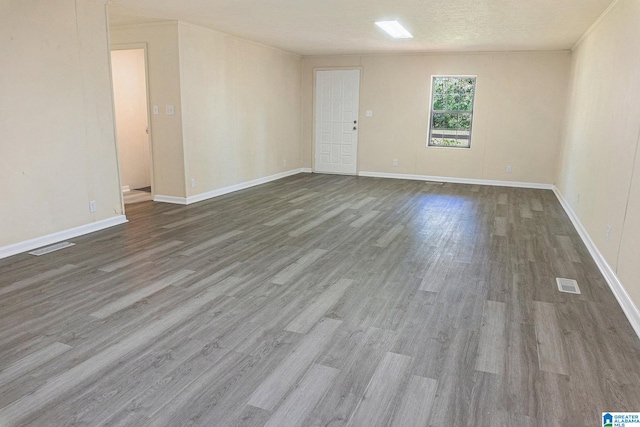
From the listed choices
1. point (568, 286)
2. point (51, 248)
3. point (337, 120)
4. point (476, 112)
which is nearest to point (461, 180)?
point (476, 112)

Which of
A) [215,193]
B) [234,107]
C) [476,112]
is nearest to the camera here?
[215,193]

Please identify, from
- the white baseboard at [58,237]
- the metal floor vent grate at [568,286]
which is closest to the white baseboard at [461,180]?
the metal floor vent grate at [568,286]

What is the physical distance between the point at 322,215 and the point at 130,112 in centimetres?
405

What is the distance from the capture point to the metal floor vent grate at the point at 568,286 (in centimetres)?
337

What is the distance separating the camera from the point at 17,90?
3979mm

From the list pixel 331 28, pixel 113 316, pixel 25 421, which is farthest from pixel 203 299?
pixel 331 28

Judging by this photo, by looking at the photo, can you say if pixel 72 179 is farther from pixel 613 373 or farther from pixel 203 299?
pixel 613 373

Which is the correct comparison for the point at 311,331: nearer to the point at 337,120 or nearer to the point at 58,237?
the point at 58,237

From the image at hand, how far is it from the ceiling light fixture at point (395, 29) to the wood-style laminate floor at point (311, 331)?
279cm

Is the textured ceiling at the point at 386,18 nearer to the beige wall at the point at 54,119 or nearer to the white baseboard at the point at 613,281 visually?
the beige wall at the point at 54,119

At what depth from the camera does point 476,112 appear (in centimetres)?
836

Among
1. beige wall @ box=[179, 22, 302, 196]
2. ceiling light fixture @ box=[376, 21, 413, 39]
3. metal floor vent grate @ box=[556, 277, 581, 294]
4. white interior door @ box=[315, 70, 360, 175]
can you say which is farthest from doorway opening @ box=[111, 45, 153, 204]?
metal floor vent grate @ box=[556, 277, 581, 294]

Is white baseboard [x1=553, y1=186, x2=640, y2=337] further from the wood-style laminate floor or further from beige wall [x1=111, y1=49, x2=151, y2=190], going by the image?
beige wall [x1=111, y1=49, x2=151, y2=190]

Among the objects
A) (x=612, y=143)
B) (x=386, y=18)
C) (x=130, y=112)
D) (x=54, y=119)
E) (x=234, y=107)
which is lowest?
(x=612, y=143)
